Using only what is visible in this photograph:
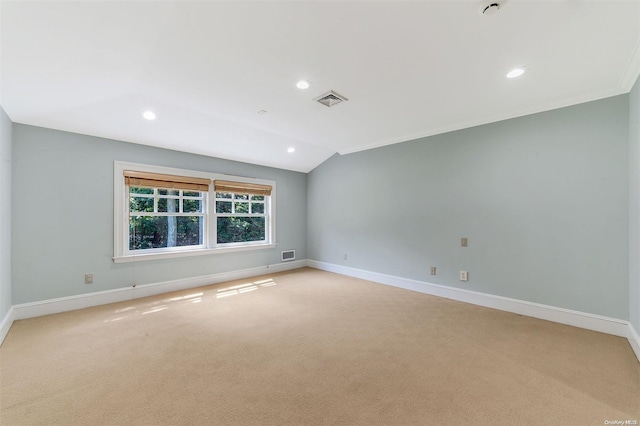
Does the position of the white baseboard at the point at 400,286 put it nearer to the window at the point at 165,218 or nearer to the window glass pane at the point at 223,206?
the window at the point at 165,218

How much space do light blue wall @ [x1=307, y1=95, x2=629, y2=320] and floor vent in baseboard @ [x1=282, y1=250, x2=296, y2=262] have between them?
5.93 ft

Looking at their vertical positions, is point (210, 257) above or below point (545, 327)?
above

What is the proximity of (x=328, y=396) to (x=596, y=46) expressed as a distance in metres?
3.37

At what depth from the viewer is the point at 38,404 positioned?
1692 mm

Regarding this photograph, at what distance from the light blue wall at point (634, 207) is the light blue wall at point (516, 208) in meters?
0.09

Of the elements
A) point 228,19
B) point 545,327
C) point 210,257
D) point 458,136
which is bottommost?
point 545,327

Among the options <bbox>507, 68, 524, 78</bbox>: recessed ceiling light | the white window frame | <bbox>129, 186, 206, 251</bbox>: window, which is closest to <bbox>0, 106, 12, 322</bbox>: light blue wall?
the white window frame

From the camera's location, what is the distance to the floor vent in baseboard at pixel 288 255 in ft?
19.2

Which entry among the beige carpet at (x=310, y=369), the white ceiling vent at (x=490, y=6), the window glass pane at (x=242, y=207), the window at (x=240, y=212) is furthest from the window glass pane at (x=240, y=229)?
the white ceiling vent at (x=490, y=6)

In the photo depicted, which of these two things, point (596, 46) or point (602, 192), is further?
point (602, 192)

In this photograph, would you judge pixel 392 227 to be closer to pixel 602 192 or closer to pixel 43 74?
pixel 602 192

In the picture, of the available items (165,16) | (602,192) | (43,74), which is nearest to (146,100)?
(43,74)

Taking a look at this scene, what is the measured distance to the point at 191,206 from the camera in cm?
455

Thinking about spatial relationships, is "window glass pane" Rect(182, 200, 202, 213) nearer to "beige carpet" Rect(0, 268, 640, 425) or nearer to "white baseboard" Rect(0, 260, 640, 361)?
"white baseboard" Rect(0, 260, 640, 361)
